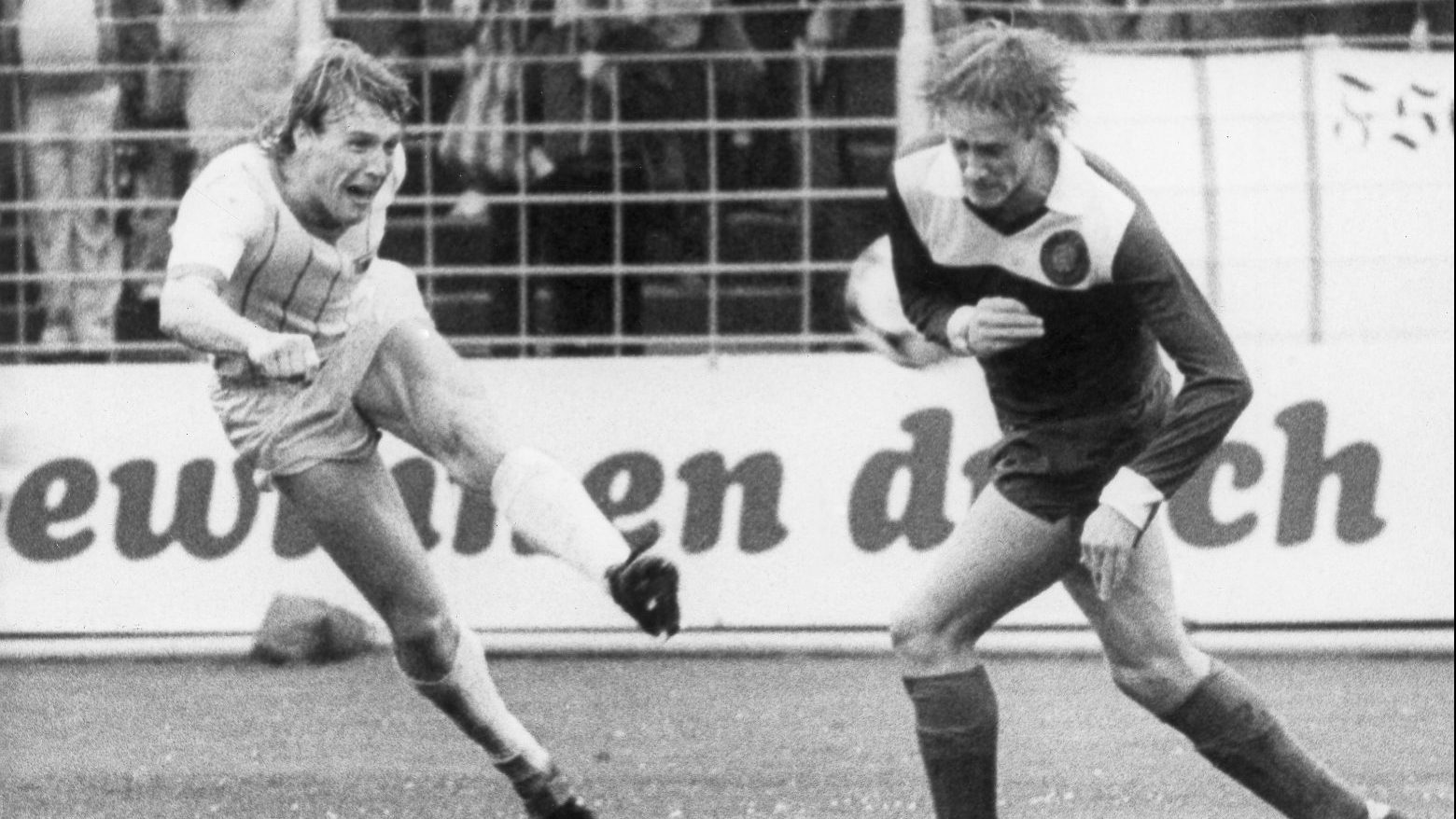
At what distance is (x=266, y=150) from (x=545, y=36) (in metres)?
3.86

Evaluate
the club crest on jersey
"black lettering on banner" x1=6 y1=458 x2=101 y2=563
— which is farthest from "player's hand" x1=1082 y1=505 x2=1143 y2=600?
"black lettering on banner" x1=6 y1=458 x2=101 y2=563

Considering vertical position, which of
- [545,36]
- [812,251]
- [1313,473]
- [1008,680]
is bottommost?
[1008,680]

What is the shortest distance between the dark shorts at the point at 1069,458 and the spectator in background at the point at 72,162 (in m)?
5.25

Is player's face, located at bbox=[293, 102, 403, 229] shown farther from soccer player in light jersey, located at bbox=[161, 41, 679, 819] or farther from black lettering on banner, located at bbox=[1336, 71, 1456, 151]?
black lettering on banner, located at bbox=[1336, 71, 1456, 151]

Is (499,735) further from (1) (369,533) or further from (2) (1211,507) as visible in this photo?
(2) (1211,507)

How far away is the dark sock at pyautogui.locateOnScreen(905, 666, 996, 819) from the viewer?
20.3ft

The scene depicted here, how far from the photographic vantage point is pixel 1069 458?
20.5ft

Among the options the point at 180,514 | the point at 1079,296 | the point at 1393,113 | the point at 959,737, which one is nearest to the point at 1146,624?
the point at 959,737

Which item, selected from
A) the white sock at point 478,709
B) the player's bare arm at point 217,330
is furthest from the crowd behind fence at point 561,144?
the player's bare arm at point 217,330

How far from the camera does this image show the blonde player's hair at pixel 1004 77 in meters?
5.89

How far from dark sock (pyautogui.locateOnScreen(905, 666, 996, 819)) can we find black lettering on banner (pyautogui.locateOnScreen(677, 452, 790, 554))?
393 centimetres

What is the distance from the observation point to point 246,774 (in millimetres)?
8172

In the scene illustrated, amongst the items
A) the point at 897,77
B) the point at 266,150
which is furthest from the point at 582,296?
the point at 266,150

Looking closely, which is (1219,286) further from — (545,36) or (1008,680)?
(545,36)
